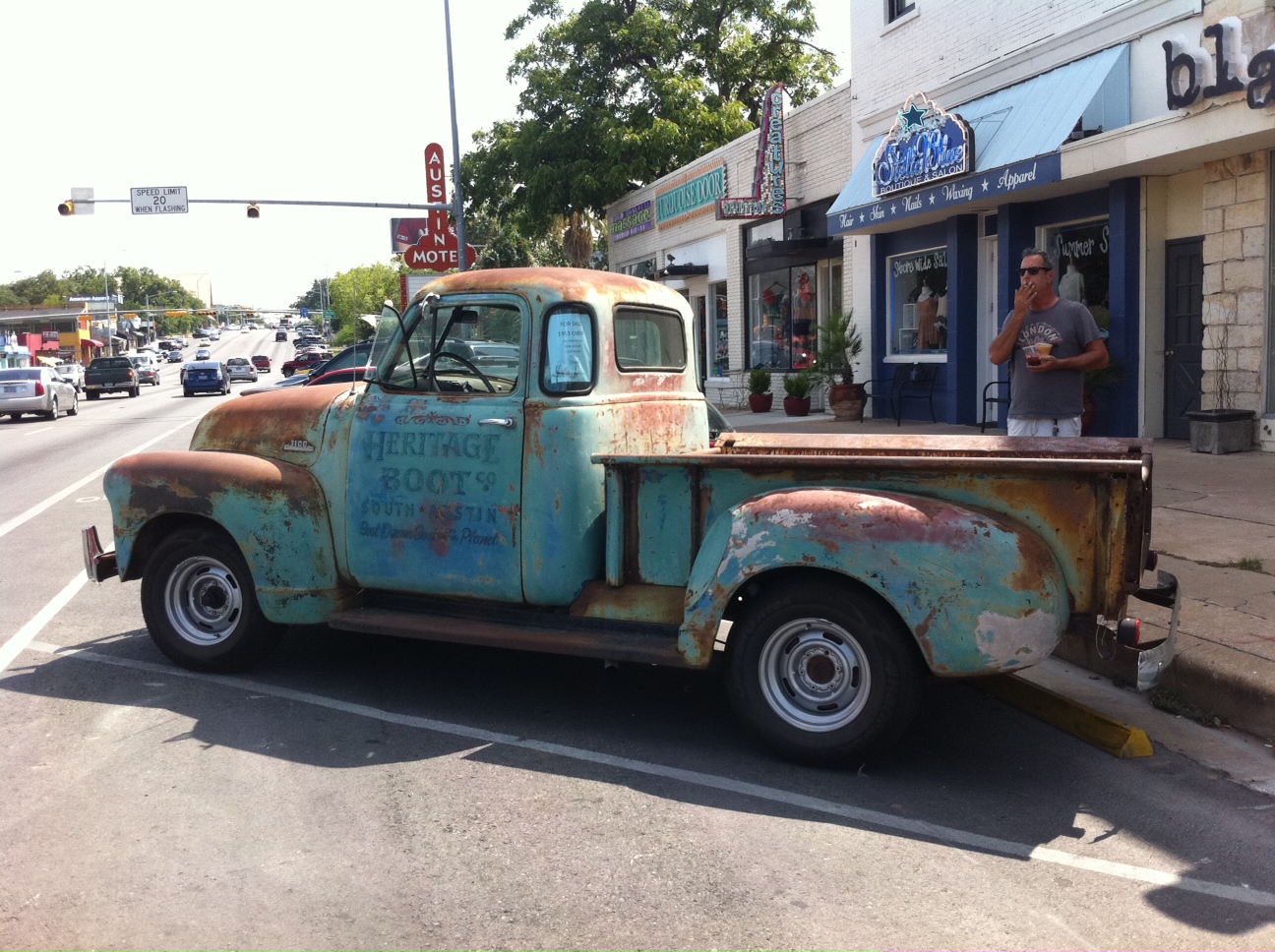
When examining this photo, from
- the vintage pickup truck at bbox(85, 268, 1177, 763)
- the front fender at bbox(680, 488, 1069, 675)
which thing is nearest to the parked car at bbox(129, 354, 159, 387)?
the vintage pickup truck at bbox(85, 268, 1177, 763)

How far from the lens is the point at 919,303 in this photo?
17.8m

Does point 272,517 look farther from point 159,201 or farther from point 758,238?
point 159,201

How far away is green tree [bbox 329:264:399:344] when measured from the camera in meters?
81.8

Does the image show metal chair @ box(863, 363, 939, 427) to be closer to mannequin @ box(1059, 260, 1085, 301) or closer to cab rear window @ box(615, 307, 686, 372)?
mannequin @ box(1059, 260, 1085, 301)

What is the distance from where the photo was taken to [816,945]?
3.41 meters

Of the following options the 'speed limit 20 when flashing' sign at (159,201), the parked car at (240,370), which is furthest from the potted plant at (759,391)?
the parked car at (240,370)

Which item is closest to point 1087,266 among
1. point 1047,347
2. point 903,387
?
point 903,387

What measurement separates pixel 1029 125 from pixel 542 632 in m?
10.4

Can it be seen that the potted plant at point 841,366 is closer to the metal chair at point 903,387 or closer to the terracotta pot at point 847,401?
the terracotta pot at point 847,401

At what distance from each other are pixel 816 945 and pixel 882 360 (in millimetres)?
15966

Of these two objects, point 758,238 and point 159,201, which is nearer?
point 758,238

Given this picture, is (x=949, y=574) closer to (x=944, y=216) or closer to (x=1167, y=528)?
(x=1167, y=528)

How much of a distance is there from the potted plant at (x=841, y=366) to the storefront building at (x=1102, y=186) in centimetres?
111

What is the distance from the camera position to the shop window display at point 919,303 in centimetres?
1719
